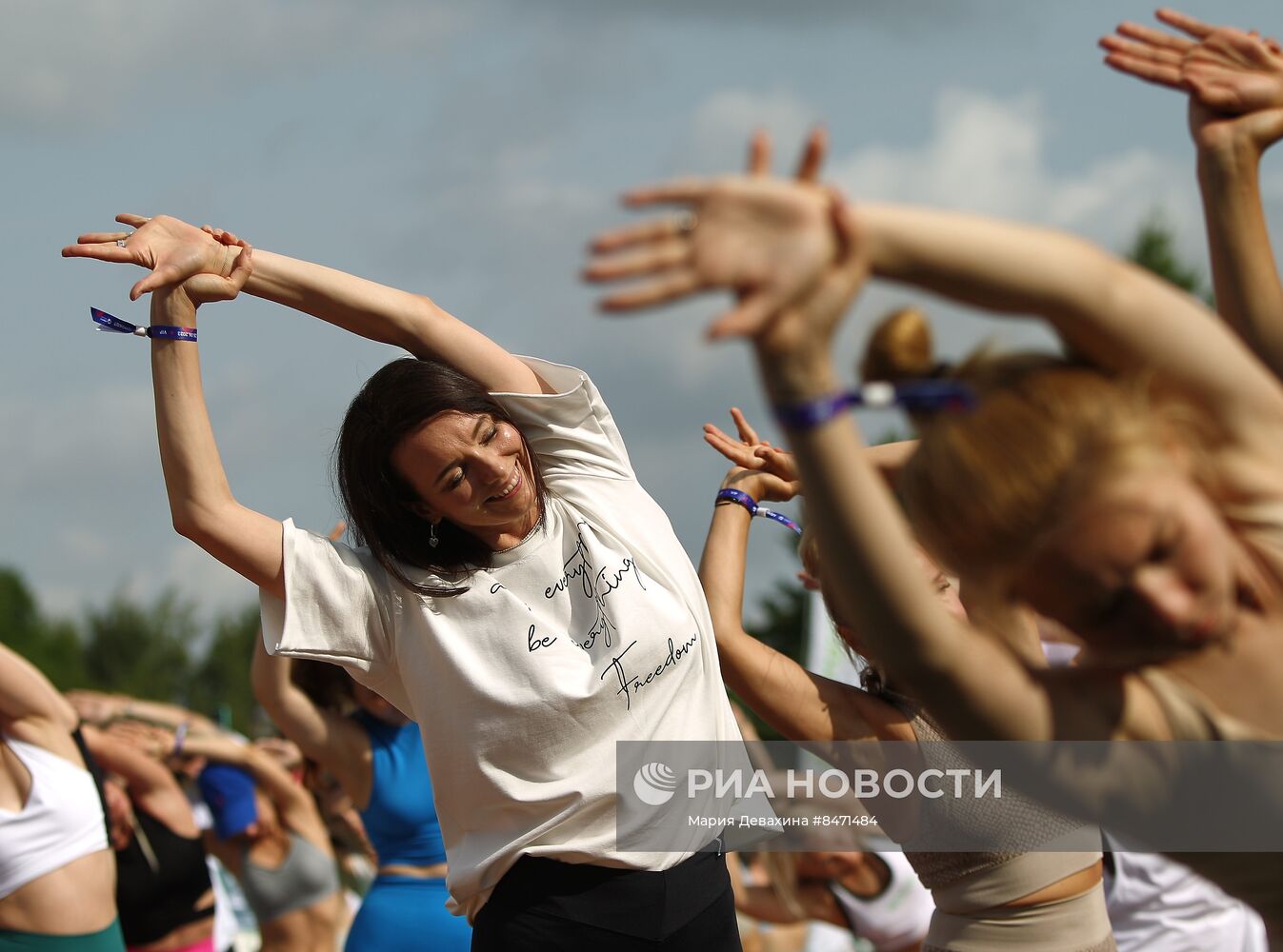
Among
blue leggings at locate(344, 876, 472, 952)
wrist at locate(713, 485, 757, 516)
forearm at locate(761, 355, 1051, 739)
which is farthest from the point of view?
blue leggings at locate(344, 876, 472, 952)

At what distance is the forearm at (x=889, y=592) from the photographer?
1598mm

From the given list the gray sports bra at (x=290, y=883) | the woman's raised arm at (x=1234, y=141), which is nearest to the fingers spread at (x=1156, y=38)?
the woman's raised arm at (x=1234, y=141)

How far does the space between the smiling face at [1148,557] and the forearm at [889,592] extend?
142 millimetres

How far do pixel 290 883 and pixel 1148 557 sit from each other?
653 centimetres

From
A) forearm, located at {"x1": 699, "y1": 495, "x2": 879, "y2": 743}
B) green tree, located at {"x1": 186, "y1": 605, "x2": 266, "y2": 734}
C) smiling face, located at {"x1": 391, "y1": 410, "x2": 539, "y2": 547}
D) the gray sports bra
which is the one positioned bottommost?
green tree, located at {"x1": 186, "y1": 605, "x2": 266, "y2": 734}

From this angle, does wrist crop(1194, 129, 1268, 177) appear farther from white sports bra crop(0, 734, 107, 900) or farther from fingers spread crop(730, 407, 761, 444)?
white sports bra crop(0, 734, 107, 900)

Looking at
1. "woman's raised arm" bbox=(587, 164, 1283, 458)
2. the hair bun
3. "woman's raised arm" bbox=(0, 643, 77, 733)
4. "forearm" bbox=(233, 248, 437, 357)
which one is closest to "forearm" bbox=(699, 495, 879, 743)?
"forearm" bbox=(233, 248, 437, 357)

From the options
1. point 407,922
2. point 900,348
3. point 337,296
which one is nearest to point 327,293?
point 337,296

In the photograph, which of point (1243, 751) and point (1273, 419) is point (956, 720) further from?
point (1273, 419)

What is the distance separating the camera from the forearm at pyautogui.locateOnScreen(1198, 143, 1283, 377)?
228 cm

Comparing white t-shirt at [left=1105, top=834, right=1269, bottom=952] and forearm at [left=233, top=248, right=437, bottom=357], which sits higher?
forearm at [left=233, top=248, right=437, bottom=357]

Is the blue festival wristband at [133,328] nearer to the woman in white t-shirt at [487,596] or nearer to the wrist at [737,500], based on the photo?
the woman in white t-shirt at [487,596]

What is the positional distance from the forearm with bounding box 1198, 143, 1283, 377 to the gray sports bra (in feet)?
20.3

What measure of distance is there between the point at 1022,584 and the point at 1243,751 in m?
0.38
